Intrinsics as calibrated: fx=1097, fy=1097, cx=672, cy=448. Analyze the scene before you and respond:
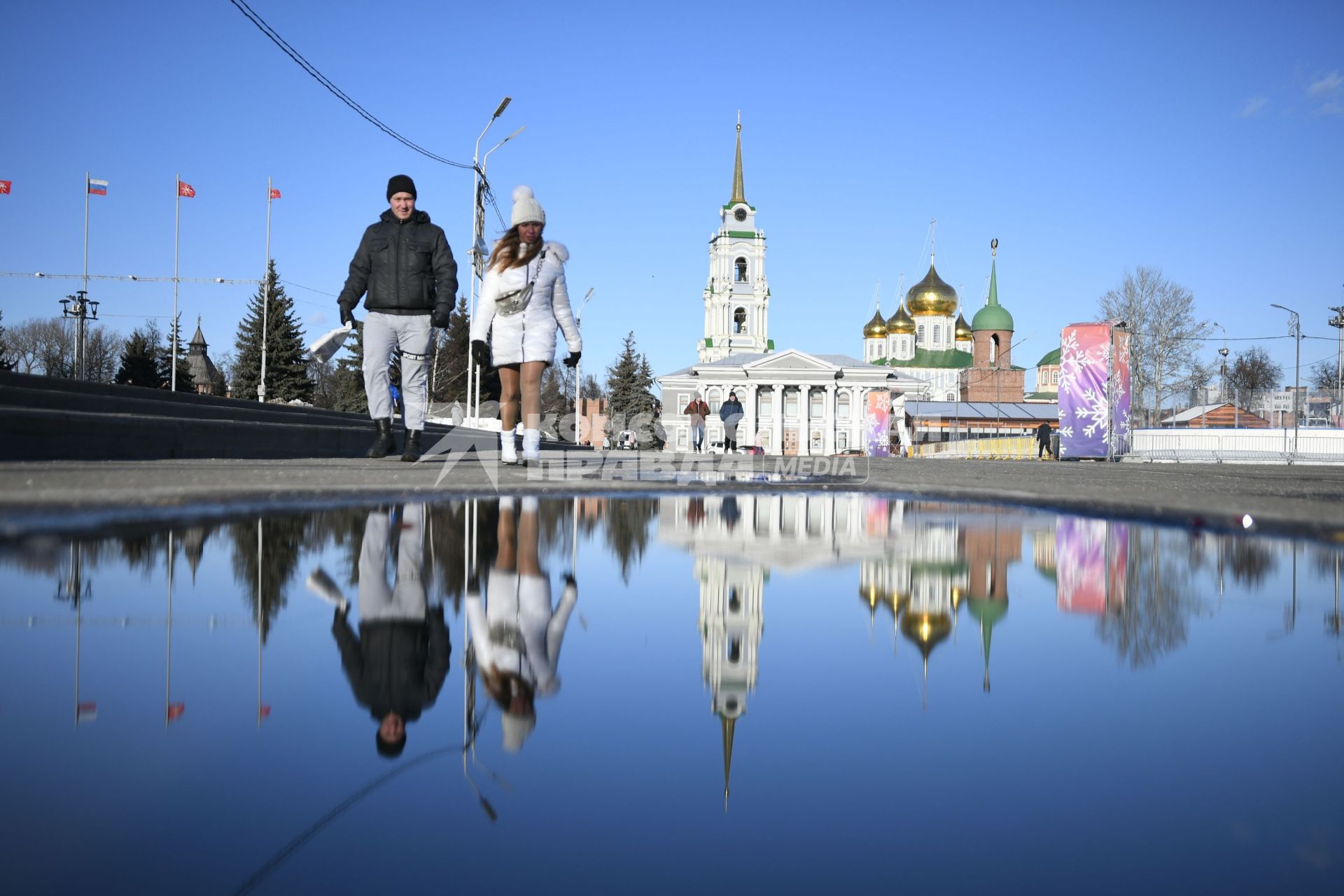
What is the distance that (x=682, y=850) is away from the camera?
3.51 feet

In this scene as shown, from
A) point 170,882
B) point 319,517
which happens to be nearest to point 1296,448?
point 319,517

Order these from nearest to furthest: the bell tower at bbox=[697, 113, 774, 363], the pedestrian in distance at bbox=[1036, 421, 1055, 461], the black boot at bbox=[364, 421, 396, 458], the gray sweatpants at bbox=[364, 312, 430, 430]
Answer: the gray sweatpants at bbox=[364, 312, 430, 430]
the black boot at bbox=[364, 421, 396, 458]
the pedestrian in distance at bbox=[1036, 421, 1055, 461]
the bell tower at bbox=[697, 113, 774, 363]

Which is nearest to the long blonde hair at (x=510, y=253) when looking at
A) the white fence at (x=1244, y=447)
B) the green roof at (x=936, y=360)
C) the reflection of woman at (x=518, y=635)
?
the reflection of woman at (x=518, y=635)

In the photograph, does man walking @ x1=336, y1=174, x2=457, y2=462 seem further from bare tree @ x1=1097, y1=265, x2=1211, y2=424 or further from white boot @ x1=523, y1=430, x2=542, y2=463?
bare tree @ x1=1097, y1=265, x2=1211, y2=424

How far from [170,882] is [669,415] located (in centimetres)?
8933

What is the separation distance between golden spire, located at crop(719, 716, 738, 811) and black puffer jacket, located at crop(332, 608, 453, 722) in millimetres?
408

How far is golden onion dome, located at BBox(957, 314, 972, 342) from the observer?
124m

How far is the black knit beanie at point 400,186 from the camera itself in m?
8.02

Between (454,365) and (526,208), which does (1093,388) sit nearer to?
(526,208)

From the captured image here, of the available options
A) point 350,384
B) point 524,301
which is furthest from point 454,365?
point 524,301

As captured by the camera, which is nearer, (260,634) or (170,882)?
(170,882)

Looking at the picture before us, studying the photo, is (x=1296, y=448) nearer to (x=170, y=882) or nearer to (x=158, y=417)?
(x=158, y=417)

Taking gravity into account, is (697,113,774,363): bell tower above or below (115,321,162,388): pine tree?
above

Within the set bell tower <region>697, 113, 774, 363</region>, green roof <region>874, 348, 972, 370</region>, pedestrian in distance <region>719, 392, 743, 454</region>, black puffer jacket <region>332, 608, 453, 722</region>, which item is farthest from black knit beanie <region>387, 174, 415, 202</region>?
green roof <region>874, 348, 972, 370</region>
